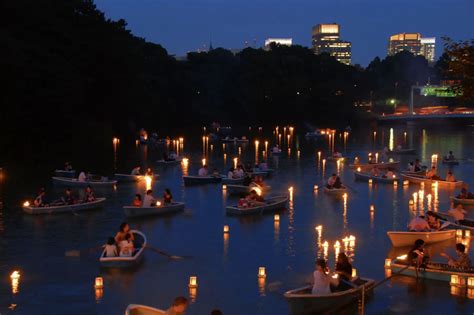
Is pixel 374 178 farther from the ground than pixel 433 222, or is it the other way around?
pixel 374 178

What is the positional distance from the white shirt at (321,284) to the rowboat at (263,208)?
1223 centimetres

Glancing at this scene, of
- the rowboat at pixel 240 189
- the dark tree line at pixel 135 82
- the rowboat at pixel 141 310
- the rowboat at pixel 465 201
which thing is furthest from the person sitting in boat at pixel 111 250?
the rowboat at pixel 465 201

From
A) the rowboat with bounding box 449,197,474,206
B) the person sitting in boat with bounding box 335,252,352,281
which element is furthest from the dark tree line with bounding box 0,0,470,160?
the rowboat with bounding box 449,197,474,206

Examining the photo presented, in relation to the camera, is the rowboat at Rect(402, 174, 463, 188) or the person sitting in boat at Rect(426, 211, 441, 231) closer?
the person sitting in boat at Rect(426, 211, 441, 231)

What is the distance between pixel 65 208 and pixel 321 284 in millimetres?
15103

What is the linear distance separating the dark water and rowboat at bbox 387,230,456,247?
0.32 metres

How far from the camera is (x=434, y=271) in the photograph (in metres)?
17.2

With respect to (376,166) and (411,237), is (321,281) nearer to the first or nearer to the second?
(411,237)

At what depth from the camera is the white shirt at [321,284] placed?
14.6m

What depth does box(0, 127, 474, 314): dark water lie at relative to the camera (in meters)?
16.0

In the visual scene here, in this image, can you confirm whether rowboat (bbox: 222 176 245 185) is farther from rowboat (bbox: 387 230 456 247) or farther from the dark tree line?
the dark tree line

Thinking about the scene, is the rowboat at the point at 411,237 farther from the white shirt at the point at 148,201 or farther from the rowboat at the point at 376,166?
the rowboat at the point at 376,166

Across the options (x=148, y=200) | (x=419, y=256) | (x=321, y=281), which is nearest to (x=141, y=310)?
(x=321, y=281)

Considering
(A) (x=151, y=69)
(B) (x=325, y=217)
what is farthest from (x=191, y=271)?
(A) (x=151, y=69)
